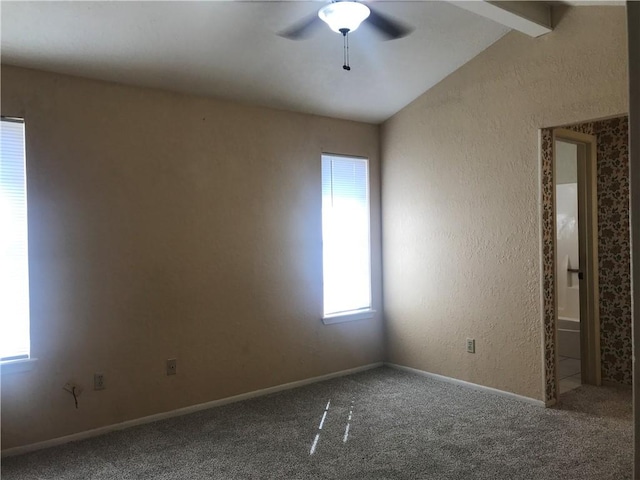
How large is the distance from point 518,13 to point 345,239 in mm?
2431

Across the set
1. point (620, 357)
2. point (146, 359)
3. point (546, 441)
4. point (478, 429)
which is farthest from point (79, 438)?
point (620, 357)

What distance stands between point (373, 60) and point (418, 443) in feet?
9.35

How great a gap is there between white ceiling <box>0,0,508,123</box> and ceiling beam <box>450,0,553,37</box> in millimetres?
213

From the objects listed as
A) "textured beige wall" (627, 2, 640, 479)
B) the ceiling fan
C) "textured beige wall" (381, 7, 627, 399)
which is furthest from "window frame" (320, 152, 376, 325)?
"textured beige wall" (627, 2, 640, 479)

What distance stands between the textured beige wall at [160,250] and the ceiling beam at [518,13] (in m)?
1.82

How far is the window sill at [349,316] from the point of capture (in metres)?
4.78

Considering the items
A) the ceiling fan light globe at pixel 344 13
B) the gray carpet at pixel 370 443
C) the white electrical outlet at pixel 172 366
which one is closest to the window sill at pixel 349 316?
the gray carpet at pixel 370 443

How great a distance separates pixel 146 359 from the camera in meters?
3.74

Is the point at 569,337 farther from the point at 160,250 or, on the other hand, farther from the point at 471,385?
the point at 160,250

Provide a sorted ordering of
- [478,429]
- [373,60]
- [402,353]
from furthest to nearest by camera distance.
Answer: [402,353], [373,60], [478,429]

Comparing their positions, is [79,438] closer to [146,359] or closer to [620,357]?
[146,359]

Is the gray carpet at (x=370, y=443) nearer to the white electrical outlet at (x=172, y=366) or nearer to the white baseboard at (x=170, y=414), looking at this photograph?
the white baseboard at (x=170, y=414)

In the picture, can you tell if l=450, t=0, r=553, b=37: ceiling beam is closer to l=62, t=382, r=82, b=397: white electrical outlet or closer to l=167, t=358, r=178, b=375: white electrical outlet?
l=167, t=358, r=178, b=375: white electrical outlet

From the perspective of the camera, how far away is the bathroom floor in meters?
4.42
